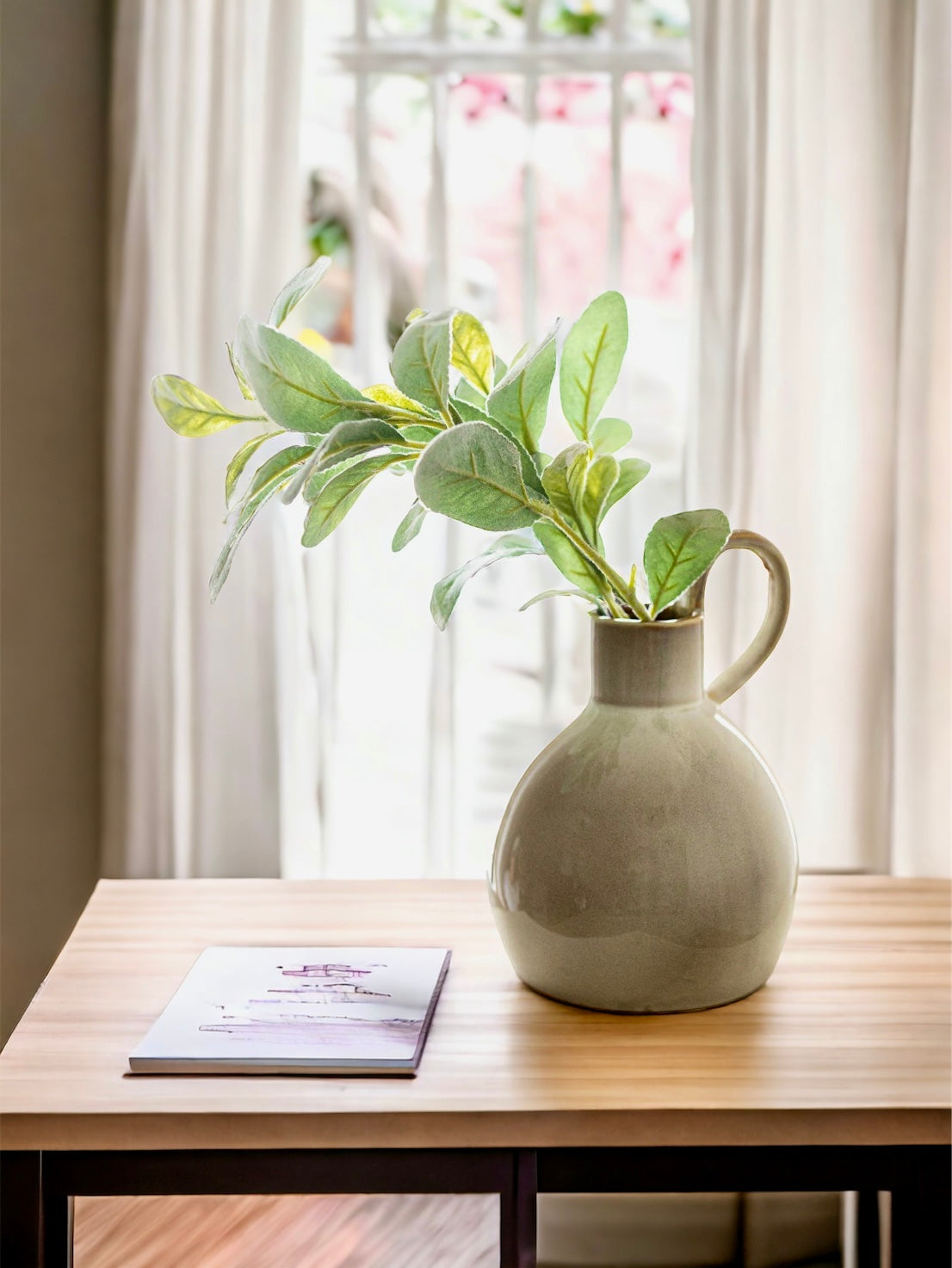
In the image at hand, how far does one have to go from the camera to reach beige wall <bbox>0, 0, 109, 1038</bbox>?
1.61 meters

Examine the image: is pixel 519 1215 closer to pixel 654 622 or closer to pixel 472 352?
pixel 654 622

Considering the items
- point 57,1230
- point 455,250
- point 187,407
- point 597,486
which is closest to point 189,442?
point 455,250

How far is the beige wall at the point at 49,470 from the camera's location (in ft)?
5.27

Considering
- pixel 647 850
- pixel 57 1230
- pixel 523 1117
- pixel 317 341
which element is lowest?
pixel 57 1230

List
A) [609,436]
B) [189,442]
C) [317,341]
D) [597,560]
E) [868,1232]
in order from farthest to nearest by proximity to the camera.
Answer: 1. [317,341]
2. [189,442]
3. [868,1232]
4. [609,436]
5. [597,560]

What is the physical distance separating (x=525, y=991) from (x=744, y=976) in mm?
168

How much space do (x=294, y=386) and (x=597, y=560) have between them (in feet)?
0.81

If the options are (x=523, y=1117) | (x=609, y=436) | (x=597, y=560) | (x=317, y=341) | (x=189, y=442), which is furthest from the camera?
(x=317, y=341)

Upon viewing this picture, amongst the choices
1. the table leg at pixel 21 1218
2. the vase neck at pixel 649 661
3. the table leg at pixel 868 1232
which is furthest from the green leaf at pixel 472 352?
the table leg at pixel 868 1232

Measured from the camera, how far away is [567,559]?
0.94 m

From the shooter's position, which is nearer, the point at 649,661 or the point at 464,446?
the point at 464,446

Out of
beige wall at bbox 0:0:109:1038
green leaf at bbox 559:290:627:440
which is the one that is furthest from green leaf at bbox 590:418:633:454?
beige wall at bbox 0:0:109:1038

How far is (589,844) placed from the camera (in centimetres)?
91

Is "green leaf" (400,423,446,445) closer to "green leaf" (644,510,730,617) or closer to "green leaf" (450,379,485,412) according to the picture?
"green leaf" (450,379,485,412)
